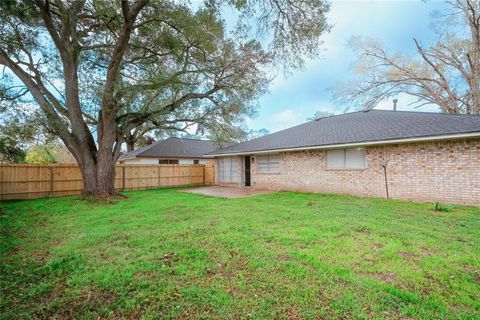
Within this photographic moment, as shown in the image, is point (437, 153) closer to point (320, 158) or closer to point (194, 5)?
point (320, 158)

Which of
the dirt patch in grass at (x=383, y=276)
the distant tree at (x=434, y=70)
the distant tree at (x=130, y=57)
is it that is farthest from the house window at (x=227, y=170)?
the dirt patch in grass at (x=383, y=276)

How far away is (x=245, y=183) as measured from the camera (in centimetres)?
1600

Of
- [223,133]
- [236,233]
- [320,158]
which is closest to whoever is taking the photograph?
[236,233]

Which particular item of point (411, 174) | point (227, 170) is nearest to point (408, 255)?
point (411, 174)

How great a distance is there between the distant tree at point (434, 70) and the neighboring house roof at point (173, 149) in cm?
1299

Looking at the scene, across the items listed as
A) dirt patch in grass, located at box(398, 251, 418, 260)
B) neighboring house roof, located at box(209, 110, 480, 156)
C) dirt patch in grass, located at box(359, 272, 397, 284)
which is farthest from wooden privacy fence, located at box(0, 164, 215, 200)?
dirt patch in grass, located at box(398, 251, 418, 260)

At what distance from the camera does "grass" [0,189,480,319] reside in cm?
246

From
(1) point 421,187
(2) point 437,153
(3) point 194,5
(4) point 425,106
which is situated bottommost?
(1) point 421,187

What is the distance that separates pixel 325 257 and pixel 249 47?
9625mm

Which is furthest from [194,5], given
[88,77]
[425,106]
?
[425,106]

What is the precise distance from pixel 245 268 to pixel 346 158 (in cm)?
893

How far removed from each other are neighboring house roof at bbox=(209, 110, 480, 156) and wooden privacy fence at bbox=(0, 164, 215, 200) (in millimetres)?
4864

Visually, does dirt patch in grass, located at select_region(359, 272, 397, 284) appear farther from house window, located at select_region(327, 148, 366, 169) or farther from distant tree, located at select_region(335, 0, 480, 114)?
distant tree, located at select_region(335, 0, 480, 114)

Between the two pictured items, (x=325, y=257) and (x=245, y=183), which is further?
(x=245, y=183)
